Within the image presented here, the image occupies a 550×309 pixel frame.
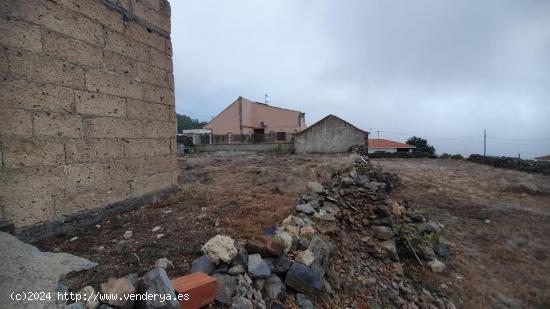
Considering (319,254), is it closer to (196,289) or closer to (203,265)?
(203,265)

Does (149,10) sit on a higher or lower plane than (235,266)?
higher

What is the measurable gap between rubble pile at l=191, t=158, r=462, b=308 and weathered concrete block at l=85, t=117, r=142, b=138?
2002mm

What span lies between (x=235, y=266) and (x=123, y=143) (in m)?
2.31

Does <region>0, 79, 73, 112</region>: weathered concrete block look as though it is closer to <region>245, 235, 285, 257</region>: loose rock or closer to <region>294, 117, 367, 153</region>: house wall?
<region>245, 235, 285, 257</region>: loose rock

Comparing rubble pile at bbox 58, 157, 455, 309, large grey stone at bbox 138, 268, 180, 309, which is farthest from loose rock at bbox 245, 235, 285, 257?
large grey stone at bbox 138, 268, 180, 309

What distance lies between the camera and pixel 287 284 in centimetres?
225

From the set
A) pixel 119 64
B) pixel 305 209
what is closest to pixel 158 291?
pixel 305 209

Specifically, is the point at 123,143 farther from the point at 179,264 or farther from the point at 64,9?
the point at 179,264

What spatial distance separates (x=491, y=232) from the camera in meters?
5.96

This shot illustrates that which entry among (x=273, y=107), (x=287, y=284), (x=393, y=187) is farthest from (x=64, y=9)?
(x=273, y=107)

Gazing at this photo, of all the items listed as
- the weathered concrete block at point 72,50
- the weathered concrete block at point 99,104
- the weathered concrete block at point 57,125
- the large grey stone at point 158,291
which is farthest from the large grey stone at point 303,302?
the weathered concrete block at point 72,50

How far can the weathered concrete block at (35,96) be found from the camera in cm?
223

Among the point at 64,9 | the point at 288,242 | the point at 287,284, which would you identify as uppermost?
the point at 64,9

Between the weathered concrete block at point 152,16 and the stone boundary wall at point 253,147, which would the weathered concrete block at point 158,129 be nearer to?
the weathered concrete block at point 152,16
